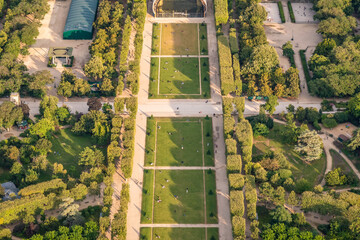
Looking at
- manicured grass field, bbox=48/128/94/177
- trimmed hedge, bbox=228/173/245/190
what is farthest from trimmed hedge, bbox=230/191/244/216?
manicured grass field, bbox=48/128/94/177

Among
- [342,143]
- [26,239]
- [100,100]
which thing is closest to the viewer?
[26,239]

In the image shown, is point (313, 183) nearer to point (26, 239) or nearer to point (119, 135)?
point (119, 135)

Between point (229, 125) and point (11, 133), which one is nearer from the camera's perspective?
point (229, 125)

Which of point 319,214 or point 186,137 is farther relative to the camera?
point 186,137

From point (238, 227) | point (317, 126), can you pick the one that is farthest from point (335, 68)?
point (238, 227)

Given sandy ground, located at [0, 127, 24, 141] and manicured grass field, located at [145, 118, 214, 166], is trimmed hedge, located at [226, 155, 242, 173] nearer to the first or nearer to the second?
manicured grass field, located at [145, 118, 214, 166]

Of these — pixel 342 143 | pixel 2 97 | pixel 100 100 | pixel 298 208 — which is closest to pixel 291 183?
pixel 298 208

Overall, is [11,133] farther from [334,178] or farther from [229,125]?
[334,178]
